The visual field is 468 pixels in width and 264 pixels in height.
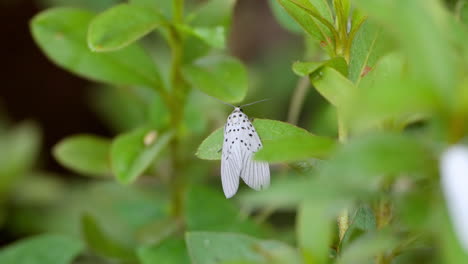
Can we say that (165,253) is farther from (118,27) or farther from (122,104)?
(122,104)

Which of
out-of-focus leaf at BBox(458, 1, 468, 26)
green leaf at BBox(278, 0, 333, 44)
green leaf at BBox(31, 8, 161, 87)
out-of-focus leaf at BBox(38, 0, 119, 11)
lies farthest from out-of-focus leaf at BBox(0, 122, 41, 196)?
out-of-focus leaf at BBox(458, 1, 468, 26)

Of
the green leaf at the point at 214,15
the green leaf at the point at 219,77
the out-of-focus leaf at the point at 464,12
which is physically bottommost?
the green leaf at the point at 219,77

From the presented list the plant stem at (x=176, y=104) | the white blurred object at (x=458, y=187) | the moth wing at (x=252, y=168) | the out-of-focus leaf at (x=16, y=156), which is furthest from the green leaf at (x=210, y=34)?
the out-of-focus leaf at (x=16, y=156)

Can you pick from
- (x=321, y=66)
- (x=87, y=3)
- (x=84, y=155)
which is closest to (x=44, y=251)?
(x=84, y=155)

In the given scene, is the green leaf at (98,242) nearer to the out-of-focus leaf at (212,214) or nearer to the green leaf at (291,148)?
the out-of-focus leaf at (212,214)

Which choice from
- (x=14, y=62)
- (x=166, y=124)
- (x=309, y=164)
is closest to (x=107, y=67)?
(x=166, y=124)
